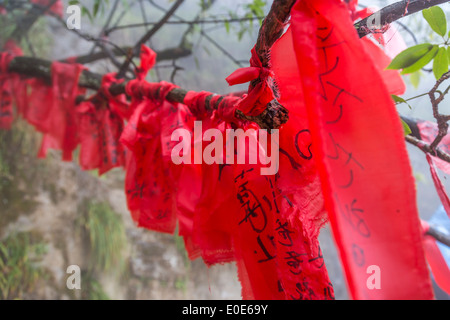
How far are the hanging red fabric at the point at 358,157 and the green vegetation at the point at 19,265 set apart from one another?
4.11 feet

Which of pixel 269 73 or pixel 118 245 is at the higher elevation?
pixel 118 245

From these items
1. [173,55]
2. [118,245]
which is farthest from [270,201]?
[118,245]

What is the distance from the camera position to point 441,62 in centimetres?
32

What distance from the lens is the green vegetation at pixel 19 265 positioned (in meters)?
1.09

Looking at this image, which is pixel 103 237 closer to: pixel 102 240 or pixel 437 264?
pixel 102 240

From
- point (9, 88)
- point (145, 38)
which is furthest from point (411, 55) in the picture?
point (9, 88)

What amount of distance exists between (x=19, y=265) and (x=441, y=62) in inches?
53.1

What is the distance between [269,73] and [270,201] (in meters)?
0.14

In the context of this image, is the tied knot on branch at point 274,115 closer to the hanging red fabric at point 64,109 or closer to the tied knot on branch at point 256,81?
the tied knot on branch at point 256,81

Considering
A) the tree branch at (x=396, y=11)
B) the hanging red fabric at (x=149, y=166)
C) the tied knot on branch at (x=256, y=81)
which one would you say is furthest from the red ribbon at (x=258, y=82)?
the hanging red fabric at (x=149, y=166)

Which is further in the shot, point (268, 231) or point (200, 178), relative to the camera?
point (200, 178)

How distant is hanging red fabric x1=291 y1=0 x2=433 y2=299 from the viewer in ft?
0.69

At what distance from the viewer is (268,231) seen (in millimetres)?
350
